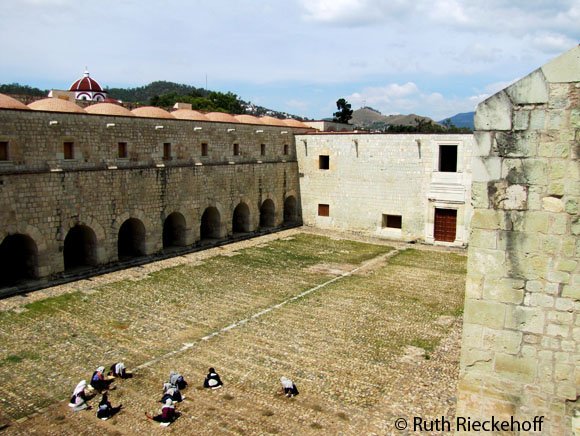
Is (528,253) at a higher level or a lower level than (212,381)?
higher

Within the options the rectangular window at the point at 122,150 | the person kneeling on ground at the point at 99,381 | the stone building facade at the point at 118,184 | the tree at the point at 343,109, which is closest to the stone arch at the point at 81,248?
the stone building facade at the point at 118,184

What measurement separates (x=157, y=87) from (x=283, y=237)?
5180 inches

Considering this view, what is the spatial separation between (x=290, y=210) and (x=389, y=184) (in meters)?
5.68

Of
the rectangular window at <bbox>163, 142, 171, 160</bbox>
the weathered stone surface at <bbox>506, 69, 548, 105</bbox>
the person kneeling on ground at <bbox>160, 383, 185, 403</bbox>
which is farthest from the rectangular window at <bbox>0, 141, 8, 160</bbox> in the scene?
the weathered stone surface at <bbox>506, 69, 548, 105</bbox>

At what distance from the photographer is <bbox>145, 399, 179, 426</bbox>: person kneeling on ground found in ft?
24.8

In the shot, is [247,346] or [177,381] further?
[247,346]

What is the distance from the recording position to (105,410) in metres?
7.65

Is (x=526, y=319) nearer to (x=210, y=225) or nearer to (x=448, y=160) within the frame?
(x=210, y=225)

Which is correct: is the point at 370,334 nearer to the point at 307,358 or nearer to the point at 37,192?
the point at 307,358

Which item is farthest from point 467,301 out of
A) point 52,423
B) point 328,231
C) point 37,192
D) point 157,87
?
point 157,87

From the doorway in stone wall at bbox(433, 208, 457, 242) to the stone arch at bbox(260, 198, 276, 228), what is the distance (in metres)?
7.61

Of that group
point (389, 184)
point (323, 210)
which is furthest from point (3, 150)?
point (389, 184)

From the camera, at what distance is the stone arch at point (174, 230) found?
19.3 meters

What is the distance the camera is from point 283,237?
73.9 ft
